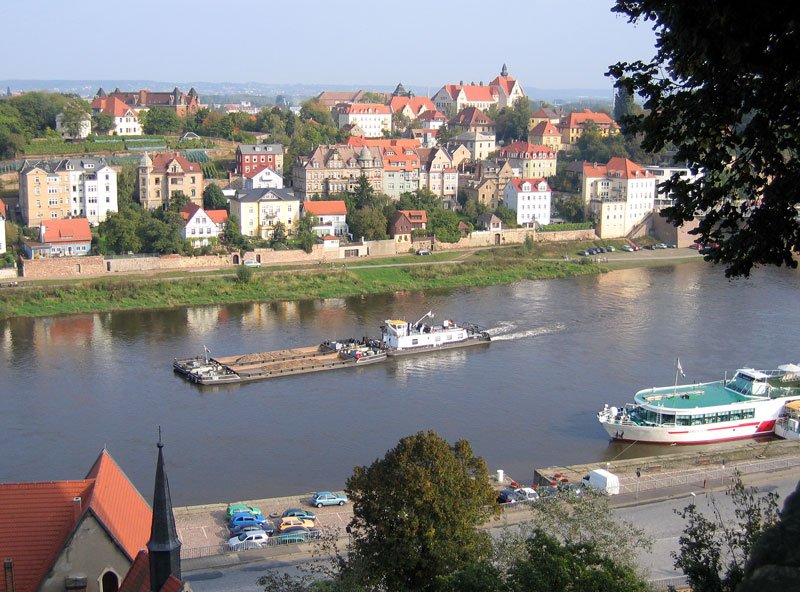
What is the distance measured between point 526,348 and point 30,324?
916 cm

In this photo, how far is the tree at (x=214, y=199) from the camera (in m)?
25.6

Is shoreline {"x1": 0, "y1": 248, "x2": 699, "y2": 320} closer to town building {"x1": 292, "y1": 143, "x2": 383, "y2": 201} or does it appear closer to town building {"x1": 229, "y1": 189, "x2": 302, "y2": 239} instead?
town building {"x1": 229, "y1": 189, "x2": 302, "y2": 239}

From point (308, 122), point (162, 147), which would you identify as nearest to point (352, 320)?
point (162, 147)

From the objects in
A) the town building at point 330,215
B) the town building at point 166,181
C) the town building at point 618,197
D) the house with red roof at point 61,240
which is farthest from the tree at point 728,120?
the town building at point 618,197

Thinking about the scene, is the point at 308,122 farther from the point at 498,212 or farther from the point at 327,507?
the point at 327,507

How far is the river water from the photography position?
40.8 feet

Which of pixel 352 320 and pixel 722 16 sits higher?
pixel 722 16

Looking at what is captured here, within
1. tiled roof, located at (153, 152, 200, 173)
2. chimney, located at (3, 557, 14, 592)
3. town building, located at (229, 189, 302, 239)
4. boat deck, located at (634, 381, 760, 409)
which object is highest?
tiled roof, located at (153, 152, 200, 173)

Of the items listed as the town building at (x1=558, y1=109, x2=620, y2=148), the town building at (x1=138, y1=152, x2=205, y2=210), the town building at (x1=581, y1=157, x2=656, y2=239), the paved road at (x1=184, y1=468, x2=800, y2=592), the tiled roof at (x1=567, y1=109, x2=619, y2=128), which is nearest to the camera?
the paved road at (x1=184, y1=468, x2=800, y2=592)

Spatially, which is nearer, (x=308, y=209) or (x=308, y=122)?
(x=308, y=209)

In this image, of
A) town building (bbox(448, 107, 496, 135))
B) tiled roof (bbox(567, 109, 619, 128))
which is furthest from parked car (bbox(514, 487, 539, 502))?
town building (bbox(448, 107, 496, 135))

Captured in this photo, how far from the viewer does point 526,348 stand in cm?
1772

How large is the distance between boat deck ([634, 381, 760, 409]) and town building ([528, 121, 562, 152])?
22.5 meters

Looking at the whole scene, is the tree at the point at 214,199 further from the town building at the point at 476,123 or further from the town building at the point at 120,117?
the town building at the point at 476,123
